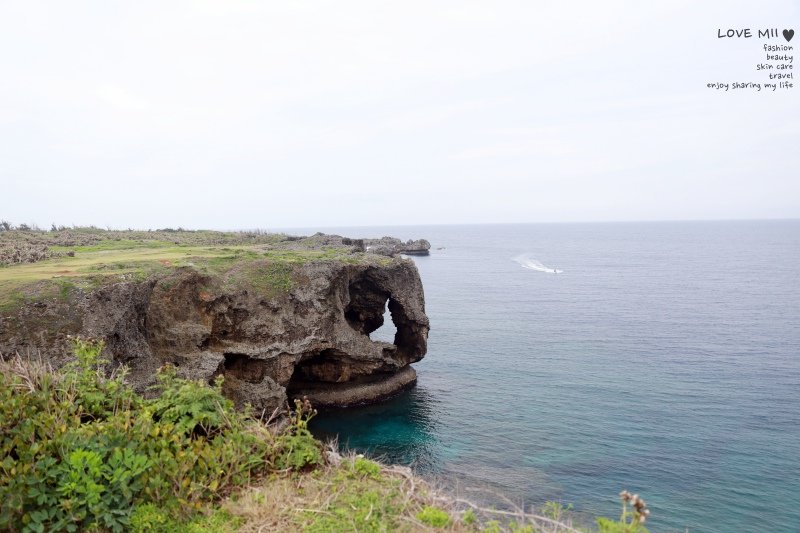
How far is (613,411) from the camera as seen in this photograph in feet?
118

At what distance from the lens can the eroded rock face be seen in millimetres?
24047

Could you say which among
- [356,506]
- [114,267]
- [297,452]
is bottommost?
[356,506]

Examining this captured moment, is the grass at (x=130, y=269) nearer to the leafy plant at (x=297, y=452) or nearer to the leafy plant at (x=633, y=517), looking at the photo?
the leafy plant at (x=297, y=452)

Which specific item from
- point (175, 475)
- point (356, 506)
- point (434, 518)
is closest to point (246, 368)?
point (175, 475)

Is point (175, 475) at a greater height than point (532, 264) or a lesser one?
greater

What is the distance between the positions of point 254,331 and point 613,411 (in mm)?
25899

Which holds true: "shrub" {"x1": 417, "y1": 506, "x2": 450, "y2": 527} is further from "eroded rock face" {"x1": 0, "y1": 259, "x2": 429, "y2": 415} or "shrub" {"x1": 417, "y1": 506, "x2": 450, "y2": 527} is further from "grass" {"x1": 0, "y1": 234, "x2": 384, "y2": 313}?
"grass" {"x1": 0, "y1": 234, "x2": 384, "y2": 313}

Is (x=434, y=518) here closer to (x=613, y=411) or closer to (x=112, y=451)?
(x=112, y=451)

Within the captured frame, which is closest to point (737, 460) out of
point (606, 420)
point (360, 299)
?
point (606, 420)

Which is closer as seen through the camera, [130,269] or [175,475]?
[175,475]

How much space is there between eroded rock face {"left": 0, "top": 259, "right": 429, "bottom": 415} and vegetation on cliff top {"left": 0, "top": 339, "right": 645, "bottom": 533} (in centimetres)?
1243

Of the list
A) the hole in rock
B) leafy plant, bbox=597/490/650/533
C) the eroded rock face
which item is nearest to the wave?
the eroded rock face

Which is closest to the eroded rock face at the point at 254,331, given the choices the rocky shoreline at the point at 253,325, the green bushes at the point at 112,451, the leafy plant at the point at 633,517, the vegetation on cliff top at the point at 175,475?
the rocky shoreline at the point at 253,325

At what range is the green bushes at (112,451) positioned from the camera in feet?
23.8
